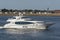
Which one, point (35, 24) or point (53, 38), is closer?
point (53, 38)

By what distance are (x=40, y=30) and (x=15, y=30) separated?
16.9 ft

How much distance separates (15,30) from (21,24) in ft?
5.97

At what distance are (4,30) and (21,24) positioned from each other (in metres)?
4.02

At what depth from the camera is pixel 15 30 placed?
6819cm

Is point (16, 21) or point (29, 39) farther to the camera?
point (16, 21)

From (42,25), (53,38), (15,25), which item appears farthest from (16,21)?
(53,38)

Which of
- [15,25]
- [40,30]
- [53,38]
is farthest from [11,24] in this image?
[53,38]

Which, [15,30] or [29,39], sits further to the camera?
[15,30]

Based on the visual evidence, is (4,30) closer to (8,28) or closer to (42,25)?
(8,28)

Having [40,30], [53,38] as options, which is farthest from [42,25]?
[53,38]

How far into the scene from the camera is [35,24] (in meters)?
68.1

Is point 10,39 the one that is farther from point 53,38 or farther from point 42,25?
point 42,25

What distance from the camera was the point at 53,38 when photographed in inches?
2157

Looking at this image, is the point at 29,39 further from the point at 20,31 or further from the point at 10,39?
the point at 20,31
